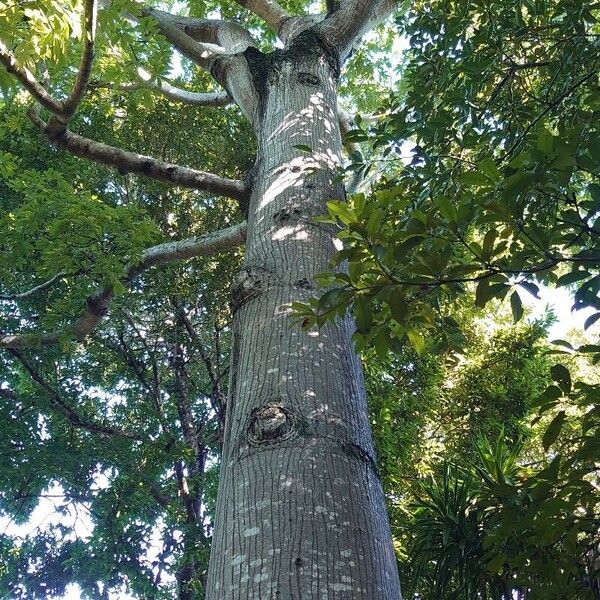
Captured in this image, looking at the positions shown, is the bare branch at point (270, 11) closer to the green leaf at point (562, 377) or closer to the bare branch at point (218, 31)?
the bare branch at point (218, 31)

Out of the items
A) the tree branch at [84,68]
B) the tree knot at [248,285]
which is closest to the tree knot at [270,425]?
the tree knot at [248,285]

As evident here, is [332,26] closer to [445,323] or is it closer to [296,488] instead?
[445,323]

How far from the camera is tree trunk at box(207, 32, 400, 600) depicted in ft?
4.87

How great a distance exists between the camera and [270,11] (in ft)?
19.2

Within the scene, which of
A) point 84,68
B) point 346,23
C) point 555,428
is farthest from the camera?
point 346,23

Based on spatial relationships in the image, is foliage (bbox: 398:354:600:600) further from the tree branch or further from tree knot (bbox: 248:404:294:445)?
the tree branch

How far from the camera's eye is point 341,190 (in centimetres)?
302

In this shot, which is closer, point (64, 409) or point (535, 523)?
point (535, 523)

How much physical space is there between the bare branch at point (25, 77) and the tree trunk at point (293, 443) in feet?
3.71

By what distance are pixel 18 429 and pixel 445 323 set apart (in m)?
6.85

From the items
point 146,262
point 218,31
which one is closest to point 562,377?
point 146,262

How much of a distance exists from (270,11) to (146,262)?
8.76 feet

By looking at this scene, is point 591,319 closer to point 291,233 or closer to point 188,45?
point 291,233

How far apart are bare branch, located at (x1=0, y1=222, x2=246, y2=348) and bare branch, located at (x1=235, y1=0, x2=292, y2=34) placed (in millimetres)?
2258
